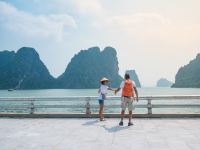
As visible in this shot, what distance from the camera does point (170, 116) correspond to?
14242 millimetres

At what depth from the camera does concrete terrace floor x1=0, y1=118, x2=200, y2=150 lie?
821cm

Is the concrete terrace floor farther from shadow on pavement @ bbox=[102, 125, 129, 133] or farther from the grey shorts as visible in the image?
the grey shorts

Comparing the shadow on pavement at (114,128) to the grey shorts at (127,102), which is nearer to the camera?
the shadow on pavement at (114,128)

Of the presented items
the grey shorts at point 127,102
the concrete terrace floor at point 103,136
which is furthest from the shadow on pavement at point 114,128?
the grey shorts at point 127,102

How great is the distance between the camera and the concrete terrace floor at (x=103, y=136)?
323 inches

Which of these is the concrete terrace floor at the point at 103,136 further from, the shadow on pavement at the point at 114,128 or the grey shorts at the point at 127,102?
the grey shorts at the point at 127,102

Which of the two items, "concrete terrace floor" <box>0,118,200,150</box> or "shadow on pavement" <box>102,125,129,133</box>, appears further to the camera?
"shadow on pavement" <box>102,125,129,133</box>

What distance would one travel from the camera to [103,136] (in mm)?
9688

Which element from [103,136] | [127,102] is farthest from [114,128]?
[103,136]

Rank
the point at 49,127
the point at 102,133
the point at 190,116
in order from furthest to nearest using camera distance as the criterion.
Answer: the point at 190,116
the point at 49,127
the point at 102,133

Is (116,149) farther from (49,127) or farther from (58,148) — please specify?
(49,127)

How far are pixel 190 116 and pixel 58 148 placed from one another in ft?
26.0

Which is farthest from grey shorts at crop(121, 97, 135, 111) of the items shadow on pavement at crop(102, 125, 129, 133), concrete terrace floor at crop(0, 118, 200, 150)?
shadow on pavement at crop(102, 125, 129, 133)

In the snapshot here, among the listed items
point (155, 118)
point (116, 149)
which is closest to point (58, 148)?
point (116, 149)
